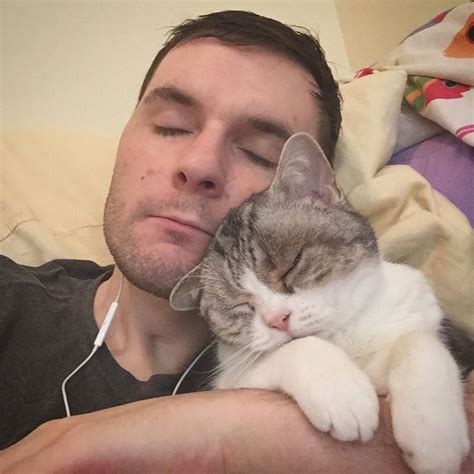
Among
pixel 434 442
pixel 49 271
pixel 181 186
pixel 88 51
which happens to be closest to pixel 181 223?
pixel 181 186

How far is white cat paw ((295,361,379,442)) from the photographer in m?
0.62

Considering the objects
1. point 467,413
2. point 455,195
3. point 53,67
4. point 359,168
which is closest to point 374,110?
point 359,168

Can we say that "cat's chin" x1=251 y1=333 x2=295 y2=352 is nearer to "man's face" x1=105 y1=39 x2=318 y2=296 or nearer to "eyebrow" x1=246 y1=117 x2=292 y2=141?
"man's face" x1=105 y1=39 x2=318 y2=296

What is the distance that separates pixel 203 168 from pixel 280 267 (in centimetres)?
26

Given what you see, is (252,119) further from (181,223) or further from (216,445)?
(216,445)

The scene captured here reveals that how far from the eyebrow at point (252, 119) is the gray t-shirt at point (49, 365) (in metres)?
0.50

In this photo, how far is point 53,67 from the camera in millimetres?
1761

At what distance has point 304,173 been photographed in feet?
3.12

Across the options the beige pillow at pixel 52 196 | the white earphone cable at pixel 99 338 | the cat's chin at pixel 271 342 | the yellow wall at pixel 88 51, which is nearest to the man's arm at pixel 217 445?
the cat's chin at pixel 271 342

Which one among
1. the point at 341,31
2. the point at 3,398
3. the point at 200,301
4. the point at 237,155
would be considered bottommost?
the point at 3,398

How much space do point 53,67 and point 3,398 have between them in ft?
4.04

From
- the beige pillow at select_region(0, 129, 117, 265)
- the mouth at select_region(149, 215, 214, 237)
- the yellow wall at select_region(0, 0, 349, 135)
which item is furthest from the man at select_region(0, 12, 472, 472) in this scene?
the yellow wall at select_region(0, 0, 349, 135)

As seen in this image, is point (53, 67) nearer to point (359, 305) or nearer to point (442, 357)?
point (359, 305)

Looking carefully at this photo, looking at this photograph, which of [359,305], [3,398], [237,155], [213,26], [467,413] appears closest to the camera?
[467,413]
